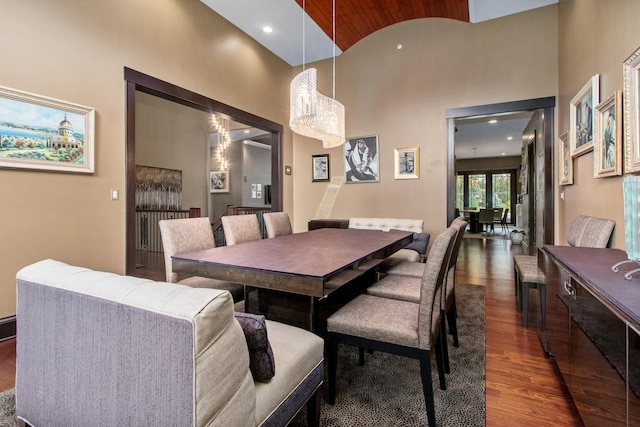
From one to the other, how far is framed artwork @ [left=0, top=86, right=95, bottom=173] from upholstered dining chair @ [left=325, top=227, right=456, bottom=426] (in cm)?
274

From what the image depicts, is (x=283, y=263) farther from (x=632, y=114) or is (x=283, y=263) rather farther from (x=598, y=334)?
(x=632, y=114)

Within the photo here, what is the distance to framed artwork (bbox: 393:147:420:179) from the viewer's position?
5.03m

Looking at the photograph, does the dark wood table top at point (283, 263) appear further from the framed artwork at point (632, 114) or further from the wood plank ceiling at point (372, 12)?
the wood plank ceiling at point (372, 12)

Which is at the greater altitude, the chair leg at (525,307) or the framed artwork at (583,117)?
the framed artwork at (583,117)

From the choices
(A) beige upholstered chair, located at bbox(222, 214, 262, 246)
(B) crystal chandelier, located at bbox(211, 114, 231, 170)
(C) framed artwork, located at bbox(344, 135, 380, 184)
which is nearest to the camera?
(A) beige upholstered chair, located at bbox(222, 214, 262, 246)

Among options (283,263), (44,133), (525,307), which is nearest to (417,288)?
(283,263)

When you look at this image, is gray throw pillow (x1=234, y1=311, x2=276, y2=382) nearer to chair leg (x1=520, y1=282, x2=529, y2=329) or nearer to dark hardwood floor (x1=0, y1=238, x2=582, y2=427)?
dark hardwood floor (x1=0, y1=238, x2=582, y2=427)

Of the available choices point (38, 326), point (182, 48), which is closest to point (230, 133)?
point (182, 48)

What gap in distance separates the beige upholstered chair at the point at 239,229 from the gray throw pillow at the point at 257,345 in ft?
6.35

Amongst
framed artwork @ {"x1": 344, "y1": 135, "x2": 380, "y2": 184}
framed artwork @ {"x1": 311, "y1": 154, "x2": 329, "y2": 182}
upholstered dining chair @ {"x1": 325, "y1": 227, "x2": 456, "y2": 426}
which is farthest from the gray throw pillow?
framed artwork @ {"x1": 311, "y1": 154, "x2": 329, "y2": 182}

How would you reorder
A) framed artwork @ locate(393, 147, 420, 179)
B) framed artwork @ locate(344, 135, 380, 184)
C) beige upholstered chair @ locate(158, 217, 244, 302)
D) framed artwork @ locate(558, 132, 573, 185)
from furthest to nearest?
framed artwork @ locate(344, 135, 380, 184) < framed artwork @ locate(393, 147, 420, 179) < framed artwork @ locate(558, 132, 573, 185) < beige upholstered chair @ locate(158, 217, 244, 302)

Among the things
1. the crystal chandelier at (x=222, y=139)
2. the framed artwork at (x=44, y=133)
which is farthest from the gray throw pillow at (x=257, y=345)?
the crystal chandelier at (x=222, y=139)

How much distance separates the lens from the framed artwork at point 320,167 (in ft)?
18.9

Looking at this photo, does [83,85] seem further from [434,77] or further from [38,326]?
[434,77]
